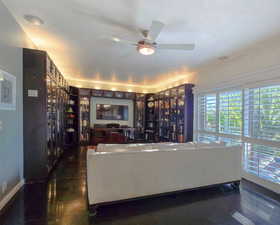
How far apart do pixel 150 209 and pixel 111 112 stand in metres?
5.65

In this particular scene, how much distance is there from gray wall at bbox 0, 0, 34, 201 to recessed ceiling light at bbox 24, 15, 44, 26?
0.22 m

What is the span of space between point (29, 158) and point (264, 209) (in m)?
3.91

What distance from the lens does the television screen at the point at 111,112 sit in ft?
23.9

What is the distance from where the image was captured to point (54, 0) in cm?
206

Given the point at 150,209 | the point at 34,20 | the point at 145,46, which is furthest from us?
the point at 145,46

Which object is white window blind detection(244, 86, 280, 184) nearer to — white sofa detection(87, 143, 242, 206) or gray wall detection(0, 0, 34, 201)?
white sofa detection(87, 143, 242, 206)

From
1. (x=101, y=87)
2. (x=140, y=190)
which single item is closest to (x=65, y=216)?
(x=140, y=190)

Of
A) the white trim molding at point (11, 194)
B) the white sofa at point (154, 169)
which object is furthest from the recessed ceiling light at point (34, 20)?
the white trim molding at point (11, 194)

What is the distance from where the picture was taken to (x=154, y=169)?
2.33m

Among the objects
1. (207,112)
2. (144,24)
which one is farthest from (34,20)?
(207,112)

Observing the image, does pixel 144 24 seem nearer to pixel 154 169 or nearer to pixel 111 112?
pixel 154 169

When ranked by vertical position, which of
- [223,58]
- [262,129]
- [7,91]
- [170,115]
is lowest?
[262,129]

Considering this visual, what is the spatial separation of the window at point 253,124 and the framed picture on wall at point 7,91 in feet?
12.5

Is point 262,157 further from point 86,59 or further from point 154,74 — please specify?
point 86,59
